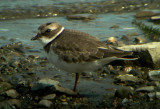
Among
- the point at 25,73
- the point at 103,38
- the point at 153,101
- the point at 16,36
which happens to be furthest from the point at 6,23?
the point at 153,101

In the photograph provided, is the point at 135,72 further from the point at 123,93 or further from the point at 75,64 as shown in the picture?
the point at 75,64

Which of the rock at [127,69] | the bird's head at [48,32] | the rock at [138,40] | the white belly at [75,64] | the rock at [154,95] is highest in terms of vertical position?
the bird's head at [48,32]

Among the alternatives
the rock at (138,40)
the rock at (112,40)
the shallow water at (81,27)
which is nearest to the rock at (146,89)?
the rock at (112,40)

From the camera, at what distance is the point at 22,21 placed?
11383 mm

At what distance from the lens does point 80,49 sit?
4836 mm

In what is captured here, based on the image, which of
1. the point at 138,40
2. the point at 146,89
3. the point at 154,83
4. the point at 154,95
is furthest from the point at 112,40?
the point at 154,95

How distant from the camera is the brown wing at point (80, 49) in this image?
4.78 m

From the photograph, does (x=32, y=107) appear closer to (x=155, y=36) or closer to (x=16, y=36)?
(x=16, y=36)

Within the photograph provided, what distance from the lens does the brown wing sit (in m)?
4.78

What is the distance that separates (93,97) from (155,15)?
313 inches

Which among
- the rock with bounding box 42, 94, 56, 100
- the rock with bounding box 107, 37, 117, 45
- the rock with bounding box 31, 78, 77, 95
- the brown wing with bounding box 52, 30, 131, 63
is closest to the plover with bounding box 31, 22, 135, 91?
the brown wing with bounding box 52, 30, 131, 63

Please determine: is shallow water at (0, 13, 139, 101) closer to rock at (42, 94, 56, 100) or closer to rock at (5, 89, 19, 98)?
rock at (42, 94, 56, 100)

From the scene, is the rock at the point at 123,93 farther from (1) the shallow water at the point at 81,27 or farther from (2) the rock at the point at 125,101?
(1) the shallow water at the point at 81,27

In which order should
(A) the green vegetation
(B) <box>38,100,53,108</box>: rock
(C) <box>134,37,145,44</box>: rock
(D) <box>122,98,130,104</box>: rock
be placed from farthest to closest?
(A) the green vegetation < (C) <box>134,37,145,44</box>: rock < (D) <box>122,98,130,104</box>: rock < (B) <box>38,100,53,108</box>: rock
